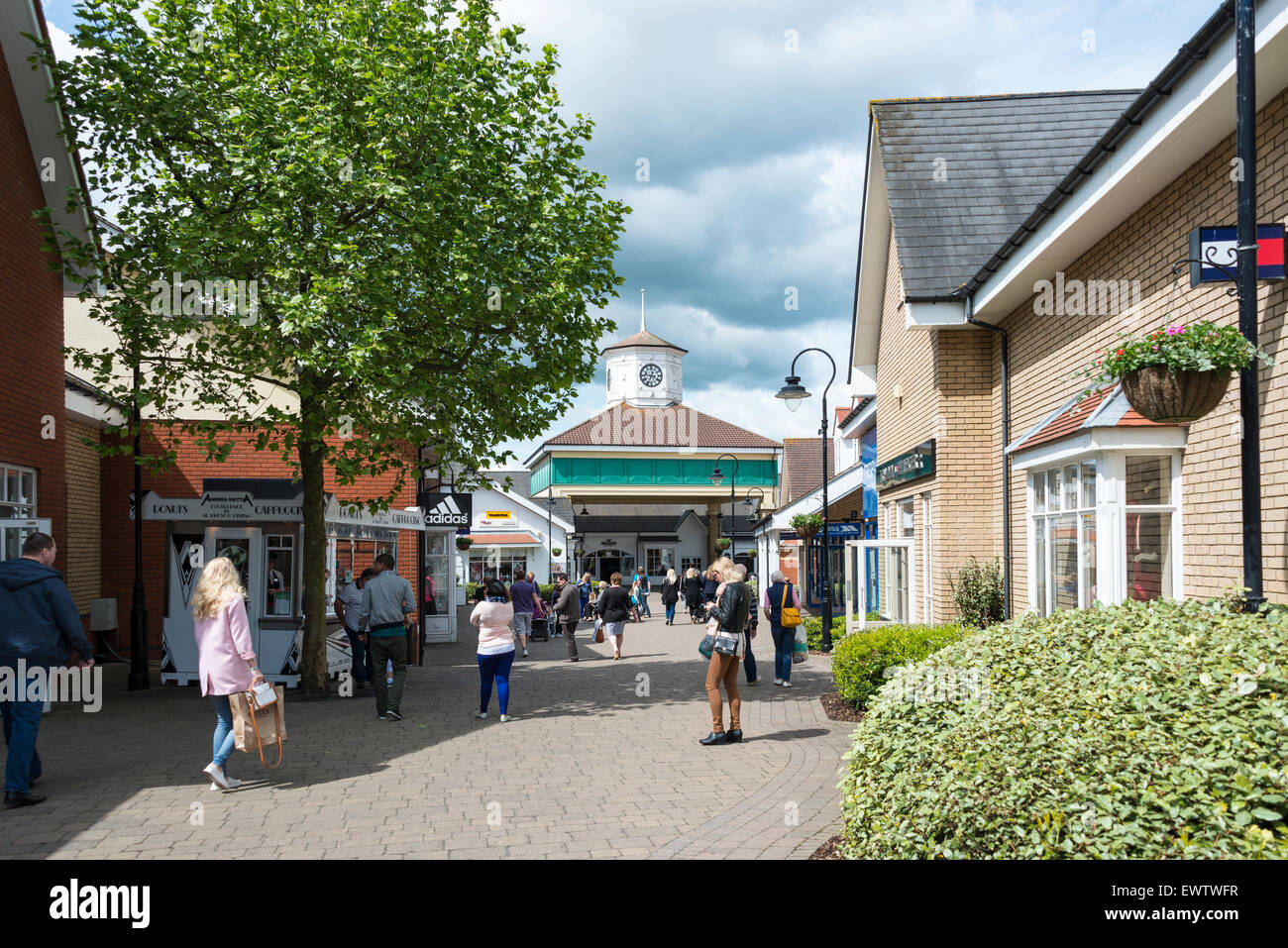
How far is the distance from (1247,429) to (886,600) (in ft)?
42.8

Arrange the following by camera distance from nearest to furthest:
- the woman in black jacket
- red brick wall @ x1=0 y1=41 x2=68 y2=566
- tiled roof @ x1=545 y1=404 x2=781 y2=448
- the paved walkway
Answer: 1. the paved walkway
2. red brick wall @ x1=0 y1=41 x2=68 y2=566
3. the woman in black jacket
4. tiled roof @ x1=545 y1=404 x2=781 y2=448

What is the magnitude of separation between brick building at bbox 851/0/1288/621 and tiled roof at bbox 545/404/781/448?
4081 centimetres

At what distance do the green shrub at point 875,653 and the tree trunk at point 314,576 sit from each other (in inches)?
270

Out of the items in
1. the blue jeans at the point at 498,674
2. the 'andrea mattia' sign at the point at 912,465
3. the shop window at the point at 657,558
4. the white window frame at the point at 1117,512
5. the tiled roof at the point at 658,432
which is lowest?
the shop window at the point at 657,558

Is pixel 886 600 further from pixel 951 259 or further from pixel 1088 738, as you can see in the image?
pixel 1088 738

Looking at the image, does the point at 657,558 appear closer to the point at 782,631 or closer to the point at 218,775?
the point at 782,631

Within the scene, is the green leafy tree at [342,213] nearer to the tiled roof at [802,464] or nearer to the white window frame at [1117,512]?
the white window frame at [1117,512]

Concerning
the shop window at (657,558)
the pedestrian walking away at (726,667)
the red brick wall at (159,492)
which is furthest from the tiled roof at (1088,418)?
the shop window at (657,558)

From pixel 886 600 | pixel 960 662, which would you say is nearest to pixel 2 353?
pixel 960 662

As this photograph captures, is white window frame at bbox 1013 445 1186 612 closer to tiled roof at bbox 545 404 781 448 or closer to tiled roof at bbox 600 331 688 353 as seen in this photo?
tiled roof at bbox 545 404 781 448

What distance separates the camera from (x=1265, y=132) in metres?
6.77

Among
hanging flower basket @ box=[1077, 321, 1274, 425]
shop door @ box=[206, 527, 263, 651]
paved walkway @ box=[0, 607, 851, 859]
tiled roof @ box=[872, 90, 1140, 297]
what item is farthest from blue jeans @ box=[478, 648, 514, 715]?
hanging flower basket @ box=[1077, 321, 1274, 425]

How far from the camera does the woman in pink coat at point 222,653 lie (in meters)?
7.93

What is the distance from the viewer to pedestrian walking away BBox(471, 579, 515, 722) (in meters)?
11.2
